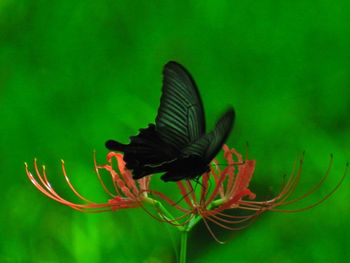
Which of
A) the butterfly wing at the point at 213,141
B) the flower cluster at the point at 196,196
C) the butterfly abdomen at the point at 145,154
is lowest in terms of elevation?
the flower cluster at the point at 196,196

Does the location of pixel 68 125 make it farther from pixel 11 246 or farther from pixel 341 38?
pixel 341 38

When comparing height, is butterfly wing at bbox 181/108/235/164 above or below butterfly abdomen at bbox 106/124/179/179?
above

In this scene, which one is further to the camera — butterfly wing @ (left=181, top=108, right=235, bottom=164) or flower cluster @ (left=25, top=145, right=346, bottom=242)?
flower cluster @ (left=25, top=145, right=346, bottom=242)

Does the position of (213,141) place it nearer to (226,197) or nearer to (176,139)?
(176,139)

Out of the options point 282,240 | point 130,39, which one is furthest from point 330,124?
point 130,39

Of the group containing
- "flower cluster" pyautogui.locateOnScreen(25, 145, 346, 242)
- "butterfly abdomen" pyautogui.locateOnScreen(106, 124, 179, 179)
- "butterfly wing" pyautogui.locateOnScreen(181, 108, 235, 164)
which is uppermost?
"butterfly wing" pyautogui.locateOnScreen(181, 108, 235, 164)

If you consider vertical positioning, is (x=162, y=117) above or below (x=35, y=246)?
above

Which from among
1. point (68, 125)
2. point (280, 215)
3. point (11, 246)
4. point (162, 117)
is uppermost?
point (162, 117)
